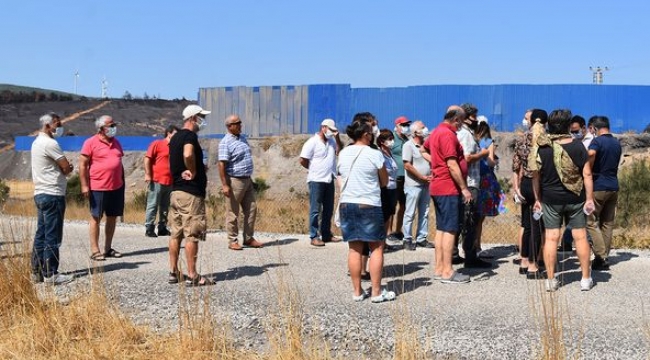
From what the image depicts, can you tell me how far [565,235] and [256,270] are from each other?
409 centimetres

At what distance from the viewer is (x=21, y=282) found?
7.26 meters

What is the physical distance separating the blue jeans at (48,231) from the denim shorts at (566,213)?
200 inches

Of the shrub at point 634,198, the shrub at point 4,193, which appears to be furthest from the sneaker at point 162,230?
the shrub at point 634,198

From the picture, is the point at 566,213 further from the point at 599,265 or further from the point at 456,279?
the point at 599,265

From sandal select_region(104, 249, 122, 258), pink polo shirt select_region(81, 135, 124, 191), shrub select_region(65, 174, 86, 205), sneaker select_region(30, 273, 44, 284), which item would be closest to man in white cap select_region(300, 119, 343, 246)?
pink polo shirt select_region(81, 135, 124, 191)

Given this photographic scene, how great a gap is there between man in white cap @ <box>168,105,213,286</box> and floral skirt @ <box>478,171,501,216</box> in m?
3.42

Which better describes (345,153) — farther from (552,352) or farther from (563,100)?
(563,100)

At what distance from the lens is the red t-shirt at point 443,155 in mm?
8391

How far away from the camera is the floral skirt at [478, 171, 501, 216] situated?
9.81 meters

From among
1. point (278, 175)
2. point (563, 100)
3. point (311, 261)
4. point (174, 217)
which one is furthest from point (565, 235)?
point (278, 175)

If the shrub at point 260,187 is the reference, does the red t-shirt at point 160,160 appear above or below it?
above

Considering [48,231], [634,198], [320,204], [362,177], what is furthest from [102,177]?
[634,198]

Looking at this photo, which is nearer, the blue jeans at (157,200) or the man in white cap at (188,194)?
the man in white cap at (188,194)

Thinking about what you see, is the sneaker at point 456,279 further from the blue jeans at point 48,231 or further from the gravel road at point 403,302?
the blue jeans at point 48,231
